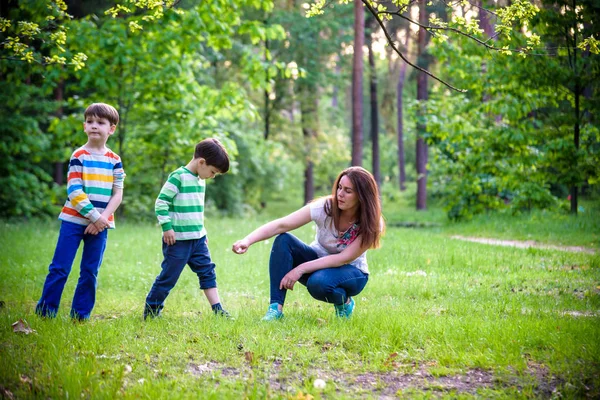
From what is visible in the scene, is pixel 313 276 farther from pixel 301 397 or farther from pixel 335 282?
pixel 301 397

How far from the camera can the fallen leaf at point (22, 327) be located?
14.7 feet

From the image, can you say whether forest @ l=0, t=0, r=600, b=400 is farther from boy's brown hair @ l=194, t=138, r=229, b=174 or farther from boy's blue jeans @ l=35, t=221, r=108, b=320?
boy's brown hair @ l=194, t=138, r=229, b=174

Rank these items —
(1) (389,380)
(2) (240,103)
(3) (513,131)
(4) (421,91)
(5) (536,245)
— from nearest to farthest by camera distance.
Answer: (1) (389,380), (5) (536,245), (3) (513,131), (2) (240,103), (4) (421,91)

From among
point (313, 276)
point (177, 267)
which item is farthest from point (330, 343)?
point (177, 267)

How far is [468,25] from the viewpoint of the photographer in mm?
5121

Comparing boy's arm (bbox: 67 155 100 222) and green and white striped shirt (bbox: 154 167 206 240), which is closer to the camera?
boy's arm (bbox: 67 155 100 222)

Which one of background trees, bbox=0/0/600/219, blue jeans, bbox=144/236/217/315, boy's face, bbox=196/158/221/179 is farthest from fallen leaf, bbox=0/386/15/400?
background trees, bbox=0/0/600/219

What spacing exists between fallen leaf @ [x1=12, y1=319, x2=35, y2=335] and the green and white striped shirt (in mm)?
1335

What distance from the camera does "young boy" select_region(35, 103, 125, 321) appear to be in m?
4.98

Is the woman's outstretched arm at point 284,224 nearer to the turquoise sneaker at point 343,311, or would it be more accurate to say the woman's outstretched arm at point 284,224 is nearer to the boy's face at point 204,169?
the boy's face at point 204,169

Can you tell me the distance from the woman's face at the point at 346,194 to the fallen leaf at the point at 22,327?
272cm

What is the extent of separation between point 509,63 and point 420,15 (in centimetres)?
1281

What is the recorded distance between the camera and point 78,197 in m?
4.89

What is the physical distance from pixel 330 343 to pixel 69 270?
8.01 feet
